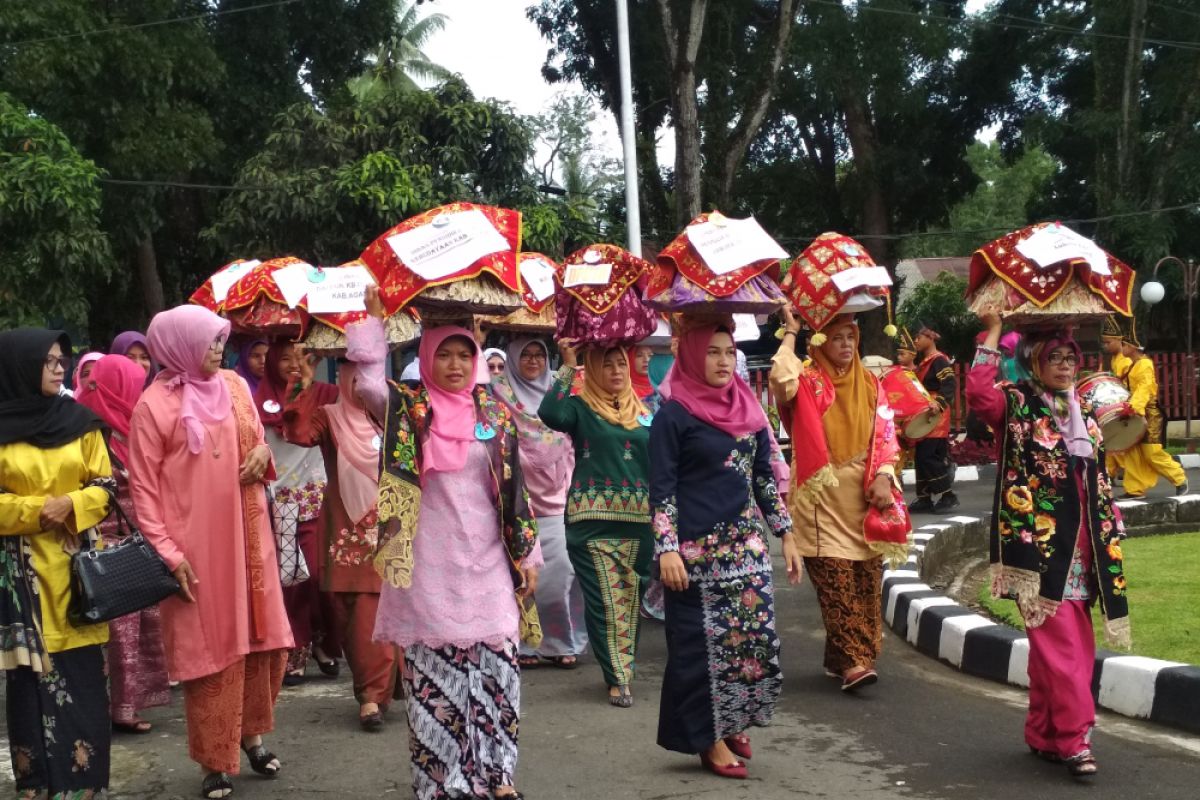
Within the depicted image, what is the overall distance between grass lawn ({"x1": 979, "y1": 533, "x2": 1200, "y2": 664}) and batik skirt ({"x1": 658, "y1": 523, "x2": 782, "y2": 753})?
2.70 m

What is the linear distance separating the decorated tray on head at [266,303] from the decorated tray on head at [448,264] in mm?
1940

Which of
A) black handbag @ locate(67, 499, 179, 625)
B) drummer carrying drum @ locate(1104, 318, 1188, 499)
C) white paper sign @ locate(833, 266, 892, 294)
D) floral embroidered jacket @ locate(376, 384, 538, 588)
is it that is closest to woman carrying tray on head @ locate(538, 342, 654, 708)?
white paper sign @ locate(833, 266, 892, 294)

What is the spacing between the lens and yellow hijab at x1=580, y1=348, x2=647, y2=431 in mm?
7246

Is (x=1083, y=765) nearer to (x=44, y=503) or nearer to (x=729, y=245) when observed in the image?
(x=729, y=245)

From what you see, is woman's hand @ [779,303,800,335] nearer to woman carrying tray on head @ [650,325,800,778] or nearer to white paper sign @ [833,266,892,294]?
white paper sign @ [833,266,892,294]

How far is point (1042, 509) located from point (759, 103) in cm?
1732

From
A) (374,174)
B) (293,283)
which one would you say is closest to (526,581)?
(293,283)

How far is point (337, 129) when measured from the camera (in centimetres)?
1973

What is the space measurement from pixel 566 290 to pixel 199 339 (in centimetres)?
216

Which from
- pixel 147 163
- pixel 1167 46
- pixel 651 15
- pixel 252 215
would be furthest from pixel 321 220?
pixel 1167 46

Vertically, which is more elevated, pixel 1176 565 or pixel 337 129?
pixel 337 129

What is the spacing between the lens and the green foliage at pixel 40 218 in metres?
16.3

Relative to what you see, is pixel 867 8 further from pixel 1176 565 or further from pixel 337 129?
pixel 1176 565

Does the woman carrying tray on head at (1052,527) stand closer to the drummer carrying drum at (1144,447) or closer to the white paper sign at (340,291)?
the white paper sign at (340,291)
